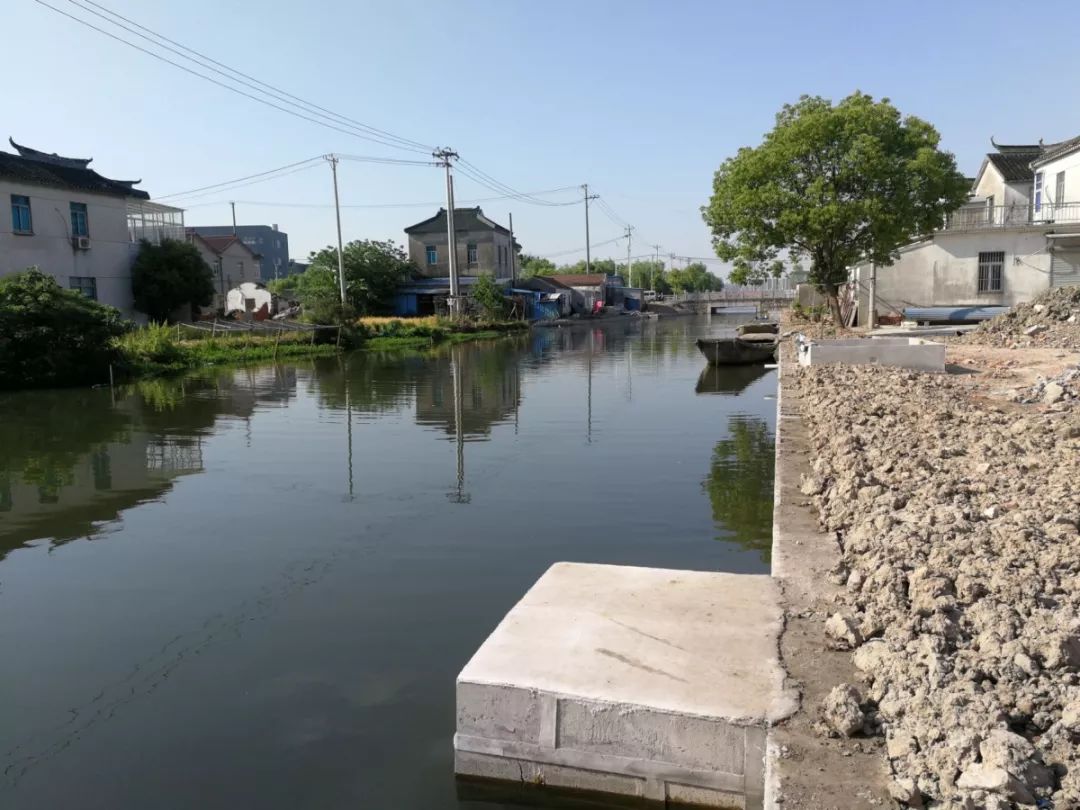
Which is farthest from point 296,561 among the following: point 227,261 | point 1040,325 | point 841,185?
point 227,261

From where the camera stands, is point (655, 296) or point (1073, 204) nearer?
point (1073, 204)

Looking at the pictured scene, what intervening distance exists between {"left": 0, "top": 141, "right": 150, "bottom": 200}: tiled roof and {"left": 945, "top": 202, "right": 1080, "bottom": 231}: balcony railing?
30.9m

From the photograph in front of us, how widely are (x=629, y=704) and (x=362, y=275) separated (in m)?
50.6

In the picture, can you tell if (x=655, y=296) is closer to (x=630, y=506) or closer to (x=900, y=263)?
(x=900, y=263)

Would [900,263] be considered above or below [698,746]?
above

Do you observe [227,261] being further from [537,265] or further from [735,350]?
[537,265]

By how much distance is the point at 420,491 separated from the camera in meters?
10.2

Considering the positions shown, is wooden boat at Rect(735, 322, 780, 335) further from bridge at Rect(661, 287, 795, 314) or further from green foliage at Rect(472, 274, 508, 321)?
bridge at Rect(661, 287, 795, 314)

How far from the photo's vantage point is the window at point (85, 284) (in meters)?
31.5

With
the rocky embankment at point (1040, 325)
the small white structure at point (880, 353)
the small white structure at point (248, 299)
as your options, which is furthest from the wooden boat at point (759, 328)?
the small white structure at point (248, 299)

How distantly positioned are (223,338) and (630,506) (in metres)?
24.8

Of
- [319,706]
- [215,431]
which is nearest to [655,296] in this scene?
[215,431]

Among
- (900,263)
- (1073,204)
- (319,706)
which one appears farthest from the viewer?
(900,263)

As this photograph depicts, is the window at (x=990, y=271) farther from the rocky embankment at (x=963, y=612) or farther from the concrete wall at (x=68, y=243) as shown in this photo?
the concrete wall at (x=68, y=243)
